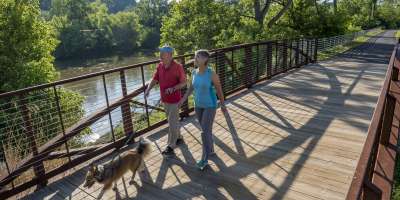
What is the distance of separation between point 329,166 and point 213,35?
15970mm

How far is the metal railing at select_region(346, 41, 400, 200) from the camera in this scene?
1.31 m

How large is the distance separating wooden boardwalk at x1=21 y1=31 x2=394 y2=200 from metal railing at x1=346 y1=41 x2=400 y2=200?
0.51 m

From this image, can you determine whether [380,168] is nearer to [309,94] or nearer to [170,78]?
[170,78]

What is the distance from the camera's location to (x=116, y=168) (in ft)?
10.5

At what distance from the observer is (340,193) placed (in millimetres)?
3230

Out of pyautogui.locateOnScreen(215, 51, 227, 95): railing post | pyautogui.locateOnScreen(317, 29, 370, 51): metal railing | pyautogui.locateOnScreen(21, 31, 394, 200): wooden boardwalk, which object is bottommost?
pyautogui.locateOnScreen(21, 31, 394, 200): wooden boardwalk

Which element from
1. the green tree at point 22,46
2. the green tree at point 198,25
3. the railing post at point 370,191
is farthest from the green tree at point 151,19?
the railing post at point 370,191

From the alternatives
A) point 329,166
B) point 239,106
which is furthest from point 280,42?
point 329,166

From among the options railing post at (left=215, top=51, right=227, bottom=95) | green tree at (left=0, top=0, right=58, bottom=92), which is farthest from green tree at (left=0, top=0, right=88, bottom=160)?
railing post at (left=215, top=51, right=227, bottom=95)

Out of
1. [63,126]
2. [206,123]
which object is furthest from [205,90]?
[63,126]

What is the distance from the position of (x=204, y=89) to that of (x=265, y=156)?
1343mm

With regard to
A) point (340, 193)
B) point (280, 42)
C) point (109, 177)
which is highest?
point (280, 42)

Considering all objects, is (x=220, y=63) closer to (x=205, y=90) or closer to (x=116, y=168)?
(x=205, y=90)

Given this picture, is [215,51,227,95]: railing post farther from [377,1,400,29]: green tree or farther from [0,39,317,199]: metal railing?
[377,1,400,29]: green tree
